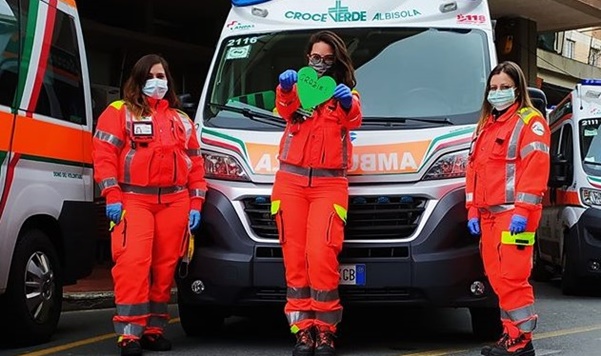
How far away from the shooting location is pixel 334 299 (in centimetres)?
553

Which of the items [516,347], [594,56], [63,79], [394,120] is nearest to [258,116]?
[394,120]

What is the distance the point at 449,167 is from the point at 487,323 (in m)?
1.17

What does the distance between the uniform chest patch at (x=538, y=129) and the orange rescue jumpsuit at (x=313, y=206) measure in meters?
1.06

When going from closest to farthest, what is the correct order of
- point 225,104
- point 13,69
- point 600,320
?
point 13,69 → point 225,104 → point 600,320

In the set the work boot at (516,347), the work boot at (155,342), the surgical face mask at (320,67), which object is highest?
the surgical face mask at (320,67)

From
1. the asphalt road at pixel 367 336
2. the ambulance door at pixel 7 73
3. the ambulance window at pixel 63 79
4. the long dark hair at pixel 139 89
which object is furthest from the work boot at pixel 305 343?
the ambulance window at pixel 63 79

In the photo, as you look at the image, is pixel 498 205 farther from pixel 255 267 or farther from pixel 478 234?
pixel 255 267

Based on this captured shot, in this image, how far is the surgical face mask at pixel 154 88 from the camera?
19.5 feet

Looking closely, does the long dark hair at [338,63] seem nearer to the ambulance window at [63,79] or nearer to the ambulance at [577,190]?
the ambulance window at [63,79]

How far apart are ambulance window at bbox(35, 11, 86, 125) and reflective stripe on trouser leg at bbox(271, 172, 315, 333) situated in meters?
1.80

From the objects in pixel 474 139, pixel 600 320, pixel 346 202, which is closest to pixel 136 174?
pixel 346 202

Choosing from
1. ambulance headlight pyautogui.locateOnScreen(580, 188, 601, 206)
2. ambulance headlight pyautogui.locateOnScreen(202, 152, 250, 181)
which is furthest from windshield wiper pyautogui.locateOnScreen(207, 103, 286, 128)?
ambulance headlight pyautogui.locateOnScreen(580, 188, 601, 206)

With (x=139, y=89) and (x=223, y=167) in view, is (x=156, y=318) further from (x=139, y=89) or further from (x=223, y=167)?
(x=139, y=89)

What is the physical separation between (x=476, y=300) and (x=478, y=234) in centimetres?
43
